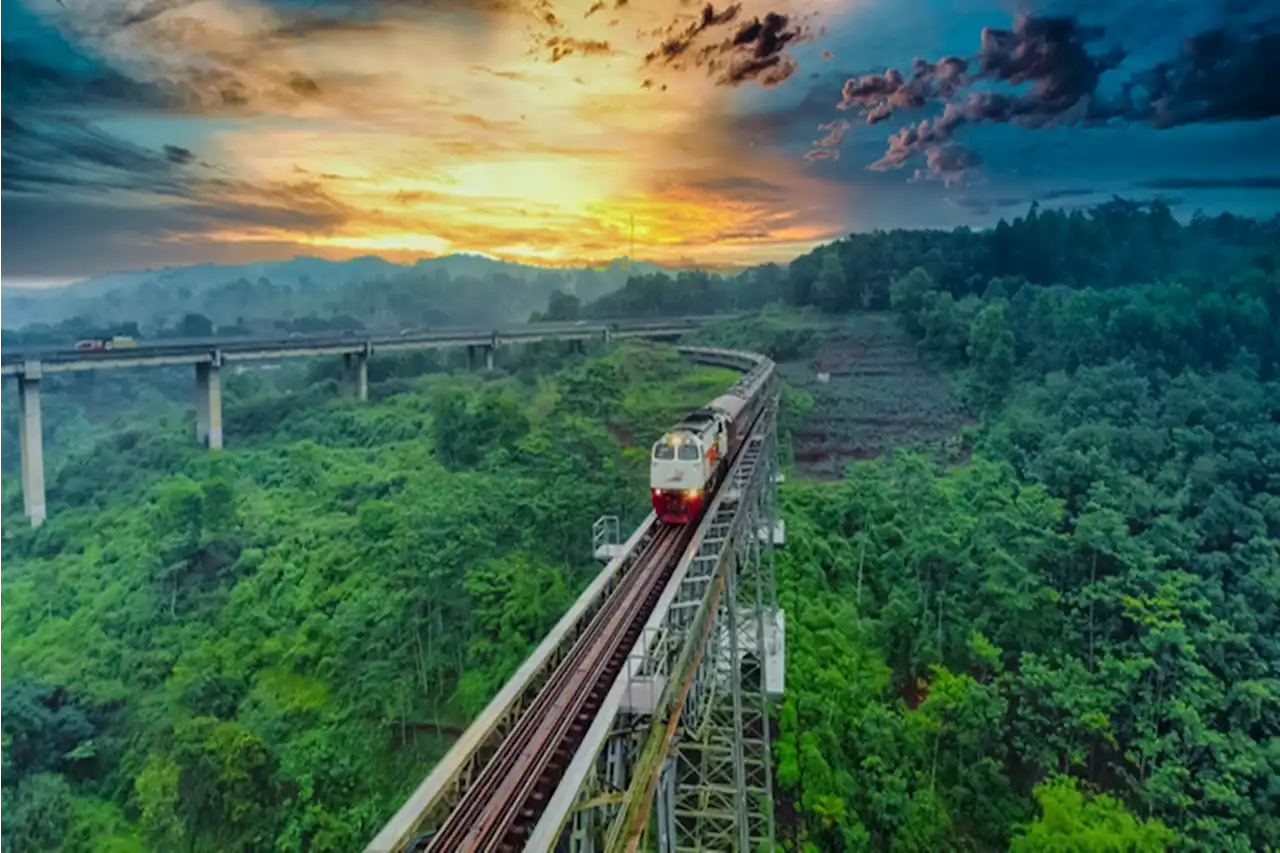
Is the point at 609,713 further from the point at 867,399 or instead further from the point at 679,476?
the point at 867,399

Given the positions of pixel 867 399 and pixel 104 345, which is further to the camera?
pixel 867 399

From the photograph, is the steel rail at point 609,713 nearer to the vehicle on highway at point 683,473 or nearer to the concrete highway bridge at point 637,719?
the concrete highway bridge at point 637,719

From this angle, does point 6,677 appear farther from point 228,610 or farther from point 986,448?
point 986,448

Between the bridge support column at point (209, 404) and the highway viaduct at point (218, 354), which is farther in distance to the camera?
the bridge support column at point (209, 404)

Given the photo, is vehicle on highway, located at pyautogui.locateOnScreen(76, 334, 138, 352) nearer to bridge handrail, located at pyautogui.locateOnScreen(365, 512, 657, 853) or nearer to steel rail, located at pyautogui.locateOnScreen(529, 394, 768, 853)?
steel rail, located at pyautogui.locateOnScreen(529, 394, 768, 853)

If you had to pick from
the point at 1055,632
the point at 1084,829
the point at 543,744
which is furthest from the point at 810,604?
the point at 543,744

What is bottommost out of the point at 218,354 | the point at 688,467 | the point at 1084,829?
the point at 1084,829

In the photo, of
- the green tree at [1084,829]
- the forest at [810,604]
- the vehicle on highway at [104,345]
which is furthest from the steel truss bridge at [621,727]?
the vehicle on highway at [104,345]
